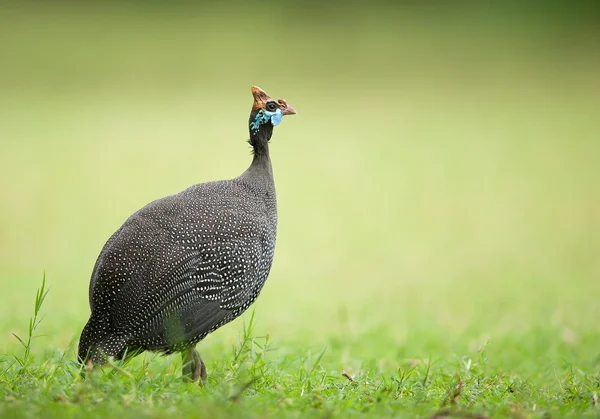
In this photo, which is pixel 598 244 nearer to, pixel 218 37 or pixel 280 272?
pixel 280 272

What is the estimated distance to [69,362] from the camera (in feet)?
13.0

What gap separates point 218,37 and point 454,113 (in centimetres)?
703

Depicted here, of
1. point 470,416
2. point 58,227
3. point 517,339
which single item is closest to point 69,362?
point 470,416

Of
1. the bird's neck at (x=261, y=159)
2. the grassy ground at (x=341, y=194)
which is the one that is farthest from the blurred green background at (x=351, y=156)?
the bird's neck at (x=261, y=159)

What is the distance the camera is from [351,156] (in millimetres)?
17156

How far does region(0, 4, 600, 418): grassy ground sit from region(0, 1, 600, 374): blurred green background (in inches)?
2.4

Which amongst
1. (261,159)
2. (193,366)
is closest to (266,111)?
(261,159)

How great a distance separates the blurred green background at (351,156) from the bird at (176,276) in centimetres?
218

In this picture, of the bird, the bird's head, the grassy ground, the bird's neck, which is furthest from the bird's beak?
the grassy ground

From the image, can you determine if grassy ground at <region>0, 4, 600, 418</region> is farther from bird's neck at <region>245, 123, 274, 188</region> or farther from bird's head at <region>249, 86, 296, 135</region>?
bird's head at <region>249, 86, 296, 135</region>

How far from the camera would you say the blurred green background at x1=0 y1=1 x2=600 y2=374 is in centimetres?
902

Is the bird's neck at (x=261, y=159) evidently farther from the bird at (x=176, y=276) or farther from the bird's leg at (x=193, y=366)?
the bird's leg at (x=193, y=366)

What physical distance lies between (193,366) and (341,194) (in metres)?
11.3

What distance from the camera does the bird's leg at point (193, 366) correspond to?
4227 millimetres
